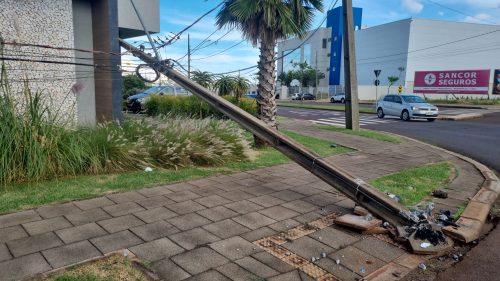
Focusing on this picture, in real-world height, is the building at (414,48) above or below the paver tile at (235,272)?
above

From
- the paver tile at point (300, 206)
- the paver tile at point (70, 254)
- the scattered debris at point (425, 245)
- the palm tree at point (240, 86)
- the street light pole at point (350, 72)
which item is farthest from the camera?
the palm tree at point (240, 86)

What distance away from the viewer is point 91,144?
20.6 feet

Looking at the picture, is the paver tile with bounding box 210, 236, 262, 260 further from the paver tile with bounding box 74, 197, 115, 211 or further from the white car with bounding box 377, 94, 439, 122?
the white car with bounding box 377, 94, 439, 122

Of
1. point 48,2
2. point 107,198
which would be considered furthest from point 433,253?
point 48,2

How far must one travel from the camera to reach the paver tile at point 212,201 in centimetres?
498

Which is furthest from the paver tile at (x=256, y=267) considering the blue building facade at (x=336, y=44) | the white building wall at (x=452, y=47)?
the white building wall at (x=452, y=47)

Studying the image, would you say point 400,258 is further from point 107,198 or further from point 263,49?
point 263,49

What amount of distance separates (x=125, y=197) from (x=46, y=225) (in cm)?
119

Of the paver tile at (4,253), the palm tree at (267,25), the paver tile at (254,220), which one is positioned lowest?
the paver tile at (254,220)

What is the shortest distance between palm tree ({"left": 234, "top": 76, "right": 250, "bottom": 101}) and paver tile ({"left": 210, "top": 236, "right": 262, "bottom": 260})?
11.0 meters

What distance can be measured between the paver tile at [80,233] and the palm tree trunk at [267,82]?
6.56 meters

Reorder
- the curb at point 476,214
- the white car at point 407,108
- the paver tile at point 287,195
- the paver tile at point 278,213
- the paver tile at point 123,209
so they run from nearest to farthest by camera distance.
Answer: the curb at point 476,214 < the paver tile at point 123,209 < the paver tile at point 278,213 < the paver tile at point 287,195 < the white car at point 407,108

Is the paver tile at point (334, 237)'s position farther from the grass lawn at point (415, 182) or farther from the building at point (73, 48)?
the building at point (73, 48)

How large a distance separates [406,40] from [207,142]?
62.9 m
